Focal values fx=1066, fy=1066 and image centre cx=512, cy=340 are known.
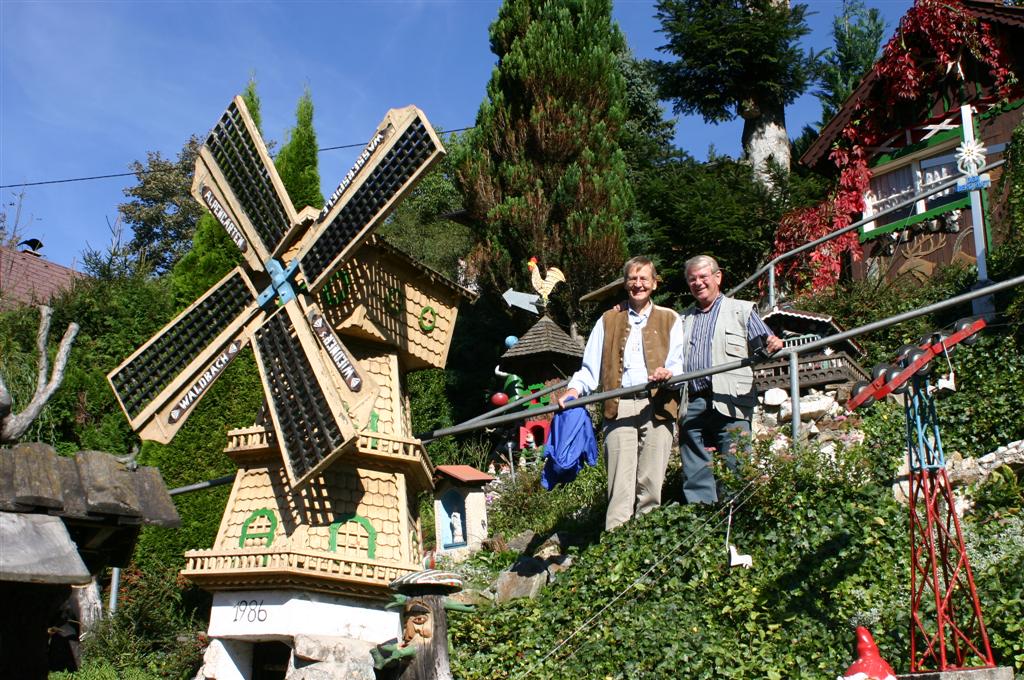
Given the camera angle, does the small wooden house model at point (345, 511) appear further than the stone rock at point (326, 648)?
Yes

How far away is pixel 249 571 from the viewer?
832 cm

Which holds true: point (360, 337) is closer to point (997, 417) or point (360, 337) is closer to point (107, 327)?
point (997, 417)

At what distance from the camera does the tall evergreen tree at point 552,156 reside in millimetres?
17875

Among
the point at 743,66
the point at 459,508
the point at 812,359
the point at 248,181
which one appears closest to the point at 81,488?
the point at 248,181

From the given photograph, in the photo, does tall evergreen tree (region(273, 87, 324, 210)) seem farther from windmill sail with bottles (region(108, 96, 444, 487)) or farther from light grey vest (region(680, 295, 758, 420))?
light grey vest (region(680, 295, 758, 420))

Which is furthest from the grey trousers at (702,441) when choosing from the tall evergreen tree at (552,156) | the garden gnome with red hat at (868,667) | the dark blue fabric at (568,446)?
the tall evergreen tree at (552,156)

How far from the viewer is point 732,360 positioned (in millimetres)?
8281

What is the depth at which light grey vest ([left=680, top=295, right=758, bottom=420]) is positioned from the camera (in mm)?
8172

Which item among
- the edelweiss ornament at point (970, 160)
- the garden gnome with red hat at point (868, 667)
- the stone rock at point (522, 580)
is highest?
the edelweiss ornament at point (970, 160)

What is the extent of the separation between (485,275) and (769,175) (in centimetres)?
573

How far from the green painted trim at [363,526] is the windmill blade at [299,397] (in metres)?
0.57

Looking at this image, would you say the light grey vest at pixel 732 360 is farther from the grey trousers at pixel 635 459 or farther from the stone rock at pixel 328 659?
the stone rock at pixel 328 659

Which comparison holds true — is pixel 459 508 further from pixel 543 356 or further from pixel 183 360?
pixel 183 360

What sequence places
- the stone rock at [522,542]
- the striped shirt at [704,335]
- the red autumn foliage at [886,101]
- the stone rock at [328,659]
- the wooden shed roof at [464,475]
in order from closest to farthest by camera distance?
1. the stone rock at [328,659]
2. the striped shirt at [704,335]
3. the stone rock at [522,542]
4. the wooden shed roof at [464,475]
5. the red autumn foliage at [886,101]
